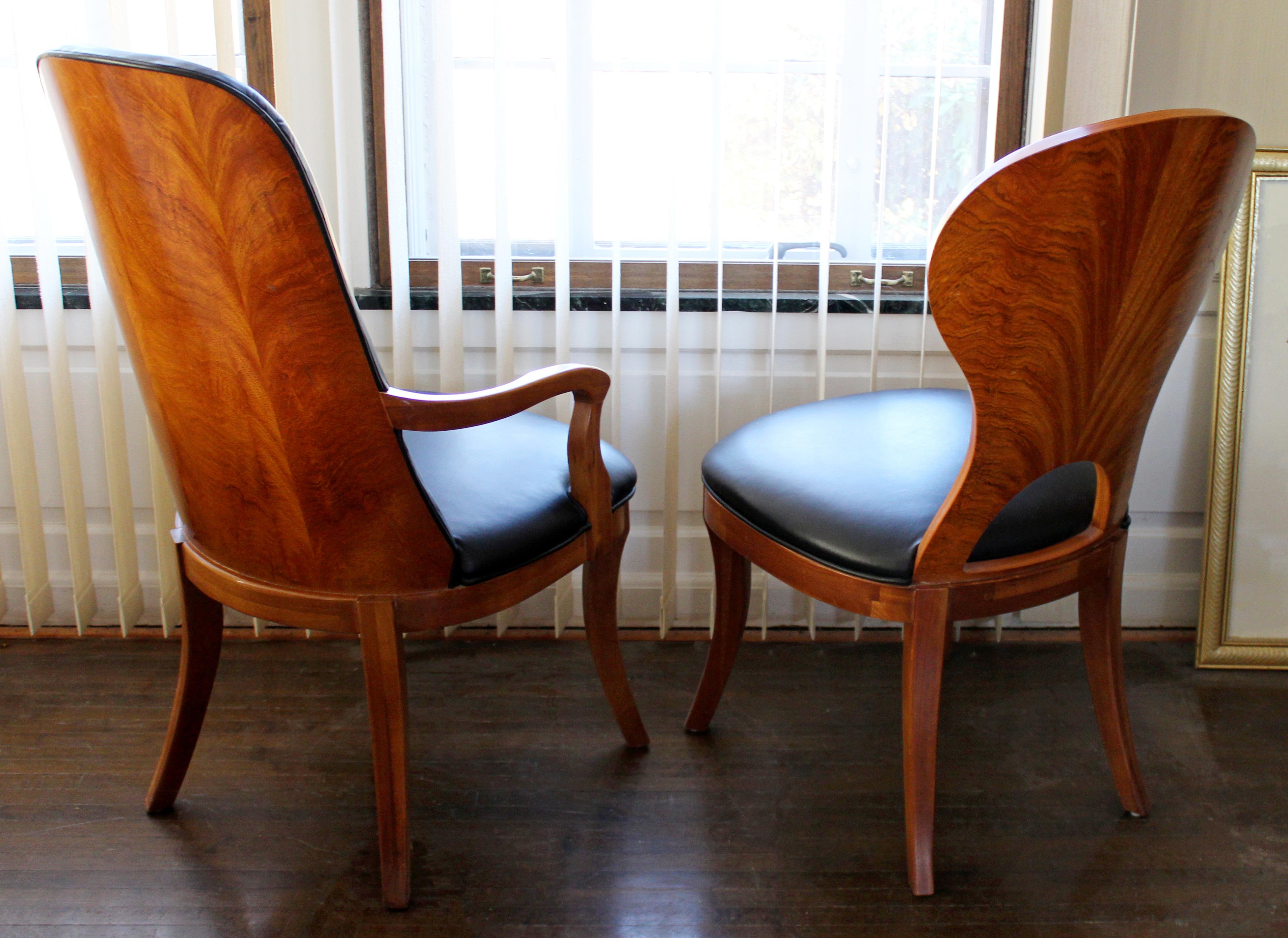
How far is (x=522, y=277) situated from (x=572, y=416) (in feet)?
2.19

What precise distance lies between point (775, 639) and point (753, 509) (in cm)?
73

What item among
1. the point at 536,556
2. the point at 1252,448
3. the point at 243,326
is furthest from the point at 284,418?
Result: the point at 1252,448

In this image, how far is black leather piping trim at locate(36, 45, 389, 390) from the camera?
37.0 inches

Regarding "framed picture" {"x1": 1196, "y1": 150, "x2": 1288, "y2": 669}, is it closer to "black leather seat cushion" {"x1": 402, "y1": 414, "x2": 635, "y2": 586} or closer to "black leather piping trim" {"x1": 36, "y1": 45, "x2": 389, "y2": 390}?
"black leather seat cushion" {"x1": 402, "y1": 414, "x2": 635, "y2": 586}

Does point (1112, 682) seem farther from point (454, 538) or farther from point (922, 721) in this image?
point (454, 538)

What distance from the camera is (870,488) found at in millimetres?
1255

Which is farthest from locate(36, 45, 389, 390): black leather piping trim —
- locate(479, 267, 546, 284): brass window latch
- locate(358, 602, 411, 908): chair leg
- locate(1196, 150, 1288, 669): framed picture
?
locate(1196, 150, 1288, 669): framed picture

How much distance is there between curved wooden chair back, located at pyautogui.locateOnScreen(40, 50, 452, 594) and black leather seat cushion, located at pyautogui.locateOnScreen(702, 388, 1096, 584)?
44cm

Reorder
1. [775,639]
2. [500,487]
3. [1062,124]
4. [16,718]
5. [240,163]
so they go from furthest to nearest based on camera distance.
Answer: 1. [775,639]
2. [1062,124]
3. [16,718]
4. [500,487]
5. [240,163]

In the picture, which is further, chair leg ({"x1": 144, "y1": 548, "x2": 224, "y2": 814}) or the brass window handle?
the brass window handle

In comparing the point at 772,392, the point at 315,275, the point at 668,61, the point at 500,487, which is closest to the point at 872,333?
the point at 772,392

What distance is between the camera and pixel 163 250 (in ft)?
3.41

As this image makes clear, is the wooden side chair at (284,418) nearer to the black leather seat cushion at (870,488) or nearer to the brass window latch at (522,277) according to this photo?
the black leather seat cushion at (870,488)

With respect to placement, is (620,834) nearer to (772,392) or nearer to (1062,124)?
(772,392)
